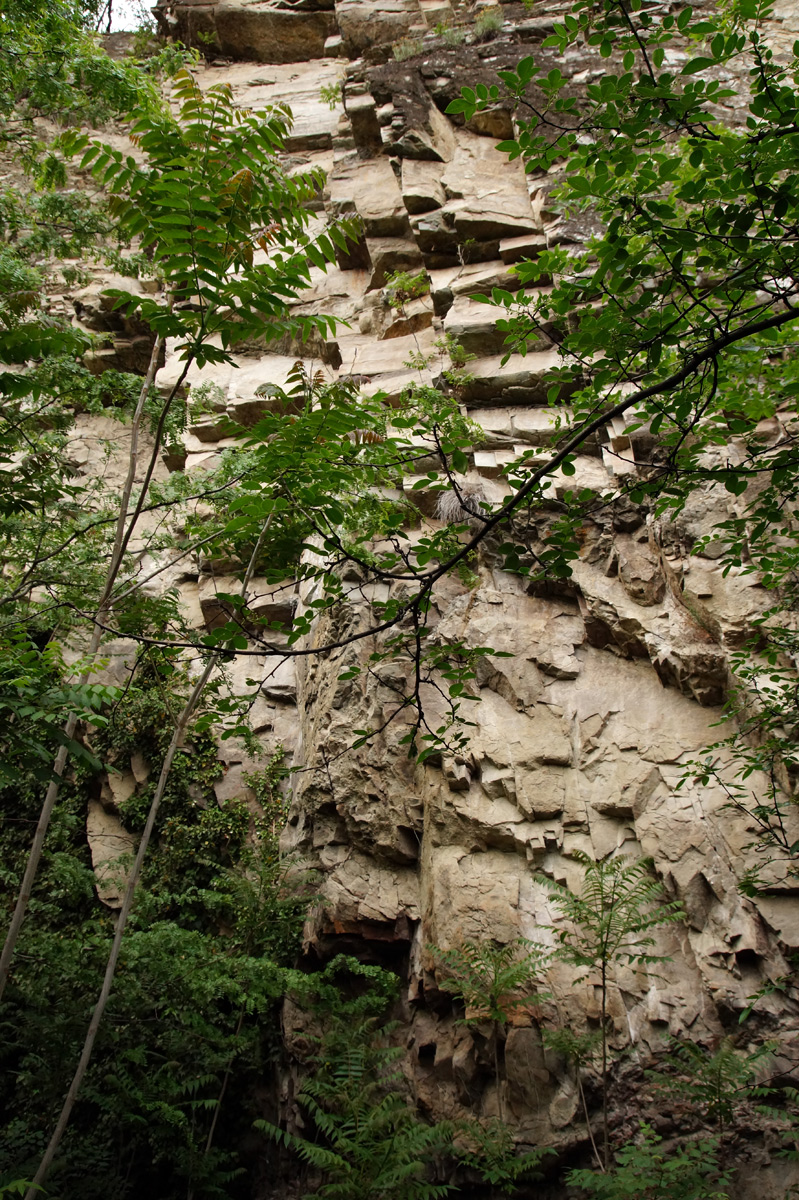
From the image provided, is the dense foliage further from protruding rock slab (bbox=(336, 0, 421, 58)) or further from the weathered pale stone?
protruding rock slab (bbox=(336, 0, 421, 58))

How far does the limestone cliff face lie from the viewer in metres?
4.61

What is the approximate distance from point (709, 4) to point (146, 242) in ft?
42.7

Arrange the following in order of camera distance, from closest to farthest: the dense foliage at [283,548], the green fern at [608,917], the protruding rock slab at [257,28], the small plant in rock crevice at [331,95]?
the dense foliage at [283,548] → the green fern at [608,917] → the small plant in rock crevice at [331,95] → the protruding rock slab at [257,28]

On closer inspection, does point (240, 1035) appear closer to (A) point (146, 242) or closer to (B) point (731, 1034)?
(B) point (731, 1034)

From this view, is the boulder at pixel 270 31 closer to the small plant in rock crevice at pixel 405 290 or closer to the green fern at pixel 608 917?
the small plant in rock crevice at pixel 405 290

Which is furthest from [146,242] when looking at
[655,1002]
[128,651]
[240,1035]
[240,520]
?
[128,651]

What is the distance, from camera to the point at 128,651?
8.98 meters

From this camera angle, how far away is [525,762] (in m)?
5.85

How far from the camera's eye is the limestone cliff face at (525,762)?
461 cm

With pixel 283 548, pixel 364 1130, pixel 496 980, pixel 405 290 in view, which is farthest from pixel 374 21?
pixel 364 1130

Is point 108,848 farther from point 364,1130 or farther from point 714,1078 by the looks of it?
point 714,1078

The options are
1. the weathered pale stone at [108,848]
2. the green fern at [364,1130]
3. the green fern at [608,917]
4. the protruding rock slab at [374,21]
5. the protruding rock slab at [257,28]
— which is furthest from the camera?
the protruding rock slab at [257,28]

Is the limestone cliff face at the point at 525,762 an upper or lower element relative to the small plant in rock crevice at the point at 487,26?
lower

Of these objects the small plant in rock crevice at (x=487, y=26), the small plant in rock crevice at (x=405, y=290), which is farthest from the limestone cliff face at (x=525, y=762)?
the small plant in rock crevice at (x=487, y=26)
